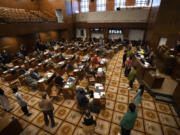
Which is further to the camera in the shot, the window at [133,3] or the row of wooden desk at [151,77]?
the window at [133,3]

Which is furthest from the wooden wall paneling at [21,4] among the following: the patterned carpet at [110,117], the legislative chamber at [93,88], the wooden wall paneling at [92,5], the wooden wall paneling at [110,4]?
the patterned carpet at [110,117]

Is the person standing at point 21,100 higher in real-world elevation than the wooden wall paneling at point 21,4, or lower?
lower

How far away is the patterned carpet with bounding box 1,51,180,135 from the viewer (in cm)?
364

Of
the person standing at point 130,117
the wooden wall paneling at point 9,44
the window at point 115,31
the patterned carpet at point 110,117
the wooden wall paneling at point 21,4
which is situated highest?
the wooden wall paneling at point 21,4

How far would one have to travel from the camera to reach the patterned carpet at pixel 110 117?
A: 364cm

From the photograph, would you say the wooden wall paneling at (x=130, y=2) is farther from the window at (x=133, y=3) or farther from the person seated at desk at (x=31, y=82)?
the person seated at desk at (x=31, y=82)

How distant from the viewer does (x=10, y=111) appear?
460cm

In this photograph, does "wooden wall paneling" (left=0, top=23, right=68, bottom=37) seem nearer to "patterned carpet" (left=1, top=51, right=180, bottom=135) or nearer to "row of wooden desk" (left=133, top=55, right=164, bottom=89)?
"patterned carpet" (left=1, top=51, right=180, bottom=135)

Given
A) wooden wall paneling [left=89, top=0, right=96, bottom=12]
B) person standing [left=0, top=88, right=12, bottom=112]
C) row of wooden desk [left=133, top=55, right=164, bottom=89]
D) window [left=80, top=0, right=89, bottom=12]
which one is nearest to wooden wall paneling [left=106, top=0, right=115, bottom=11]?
wooden wall paneling [left=89, top=0, right=96, bottom=12]

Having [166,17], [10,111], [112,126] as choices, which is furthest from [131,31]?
[10,111]

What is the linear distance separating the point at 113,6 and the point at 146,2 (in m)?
5.29

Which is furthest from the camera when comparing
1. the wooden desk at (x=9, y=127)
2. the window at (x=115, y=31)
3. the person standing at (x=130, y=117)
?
the window at (x=115, y=31)

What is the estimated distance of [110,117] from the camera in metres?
4.09

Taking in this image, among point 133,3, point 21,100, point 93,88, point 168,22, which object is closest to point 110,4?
point 133,3
